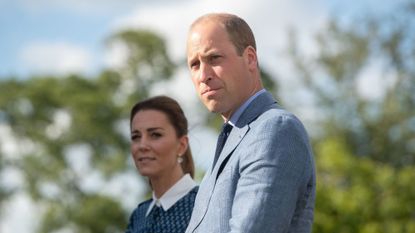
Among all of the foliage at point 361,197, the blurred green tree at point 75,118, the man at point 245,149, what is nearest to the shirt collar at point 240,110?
the man at point 245,149

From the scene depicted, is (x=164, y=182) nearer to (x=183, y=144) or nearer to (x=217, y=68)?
(x=183, y=144)

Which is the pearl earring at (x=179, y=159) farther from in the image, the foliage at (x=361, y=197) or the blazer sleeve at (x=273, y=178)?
the foliage at (x=361, y=197)

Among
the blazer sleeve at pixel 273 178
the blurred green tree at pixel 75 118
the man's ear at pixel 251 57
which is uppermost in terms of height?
the blurred green tree at pixel 75 118

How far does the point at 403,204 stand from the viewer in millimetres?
23531

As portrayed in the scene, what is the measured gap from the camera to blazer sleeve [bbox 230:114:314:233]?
2.62 metres

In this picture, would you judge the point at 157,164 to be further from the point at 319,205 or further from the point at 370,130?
the point at 370,130

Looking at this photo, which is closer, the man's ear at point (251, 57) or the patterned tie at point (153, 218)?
the man's ear at point (251, 57)

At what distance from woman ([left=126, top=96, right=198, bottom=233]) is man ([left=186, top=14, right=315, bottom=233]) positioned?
6.58 ft

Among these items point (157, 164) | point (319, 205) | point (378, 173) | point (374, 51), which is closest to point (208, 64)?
point (157, 164)

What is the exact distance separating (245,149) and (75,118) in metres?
27.2

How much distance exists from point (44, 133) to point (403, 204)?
1213cm

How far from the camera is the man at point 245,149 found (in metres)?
2.63

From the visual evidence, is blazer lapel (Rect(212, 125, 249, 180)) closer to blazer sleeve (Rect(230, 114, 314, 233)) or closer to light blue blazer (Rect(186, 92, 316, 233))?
light blue blazer (Rect(186, 92, 316, 233))

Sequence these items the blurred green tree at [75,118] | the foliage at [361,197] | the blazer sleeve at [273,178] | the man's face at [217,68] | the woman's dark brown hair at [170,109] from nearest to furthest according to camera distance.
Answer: the blazer sleeve at [273,178] → the man's face at [217,68] → the woman's dark brown hair at [170,109] → the foliage at [361,197] → the blurred green tree at [75,118]
